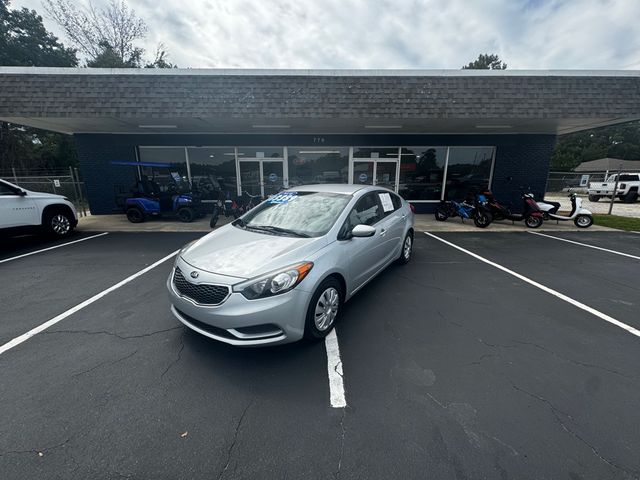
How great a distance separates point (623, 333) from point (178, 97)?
31.5ft

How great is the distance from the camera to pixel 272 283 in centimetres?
241

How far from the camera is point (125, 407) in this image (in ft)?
6.77

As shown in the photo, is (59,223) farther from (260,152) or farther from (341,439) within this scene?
(341,439)

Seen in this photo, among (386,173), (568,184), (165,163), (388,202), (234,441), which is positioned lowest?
(234,441)

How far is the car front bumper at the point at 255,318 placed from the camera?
234 cm

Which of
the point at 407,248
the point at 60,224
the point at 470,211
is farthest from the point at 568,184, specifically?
the point at 60,224

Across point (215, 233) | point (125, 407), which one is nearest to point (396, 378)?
point (125, 407)

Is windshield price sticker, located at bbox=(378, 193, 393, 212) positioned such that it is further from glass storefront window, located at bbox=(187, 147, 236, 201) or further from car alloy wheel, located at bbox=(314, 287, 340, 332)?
glass storefront window, located at bbox=(187, 147, 236, 201)

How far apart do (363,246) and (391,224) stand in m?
1.13

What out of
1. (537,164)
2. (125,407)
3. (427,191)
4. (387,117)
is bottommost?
(125,407)

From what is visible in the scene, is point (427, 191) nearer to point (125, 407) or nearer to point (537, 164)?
point (537, 164)

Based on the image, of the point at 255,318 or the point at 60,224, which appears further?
the point at 60,224

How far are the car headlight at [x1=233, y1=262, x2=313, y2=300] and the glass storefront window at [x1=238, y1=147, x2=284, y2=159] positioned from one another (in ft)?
30.5

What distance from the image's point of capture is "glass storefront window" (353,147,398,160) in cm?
1095
